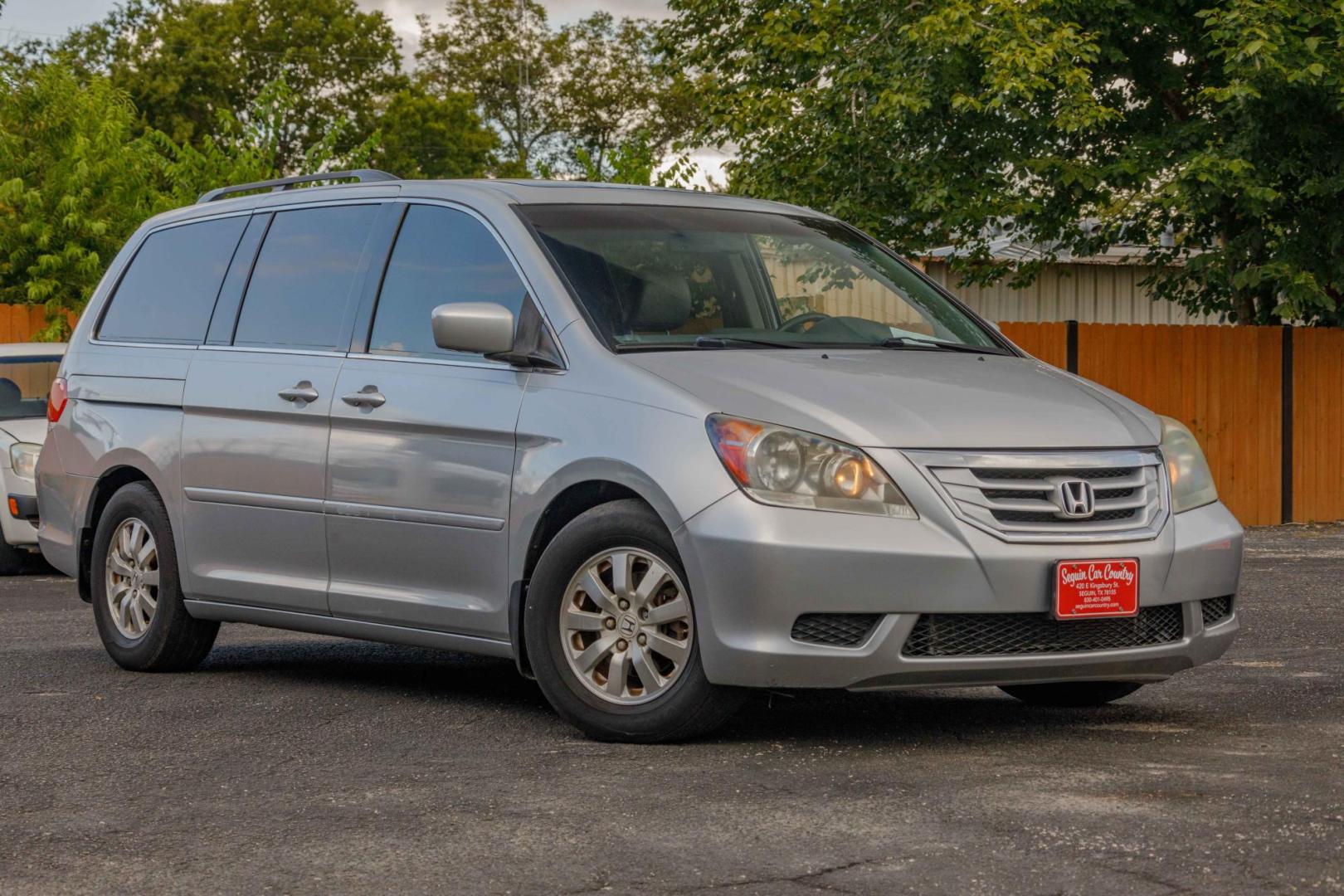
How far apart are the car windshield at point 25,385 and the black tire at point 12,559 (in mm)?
869

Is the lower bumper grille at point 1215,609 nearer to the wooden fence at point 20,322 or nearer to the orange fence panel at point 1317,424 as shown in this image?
the orange fence panel at point 1317,424

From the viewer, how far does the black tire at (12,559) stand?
44.0 ft

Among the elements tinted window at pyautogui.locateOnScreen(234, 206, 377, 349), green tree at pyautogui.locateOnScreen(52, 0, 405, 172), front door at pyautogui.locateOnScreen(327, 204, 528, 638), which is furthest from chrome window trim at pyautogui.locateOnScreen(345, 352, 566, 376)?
green tree at pyautogui.locateOnScreen(52, 0, 405, 172)

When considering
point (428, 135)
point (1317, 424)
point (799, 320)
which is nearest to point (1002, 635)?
point (799, 320)

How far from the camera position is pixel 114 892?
14.1ft

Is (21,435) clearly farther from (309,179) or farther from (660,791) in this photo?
(660,791)

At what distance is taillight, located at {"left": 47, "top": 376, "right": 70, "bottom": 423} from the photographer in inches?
339

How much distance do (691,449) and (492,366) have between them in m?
1.03

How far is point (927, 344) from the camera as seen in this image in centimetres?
690

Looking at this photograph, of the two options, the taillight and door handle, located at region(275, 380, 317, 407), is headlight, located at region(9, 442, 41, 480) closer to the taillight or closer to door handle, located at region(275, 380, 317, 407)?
the taillight

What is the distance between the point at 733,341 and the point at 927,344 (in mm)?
777

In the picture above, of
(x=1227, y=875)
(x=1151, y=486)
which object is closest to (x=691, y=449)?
(x=1151, y=486)

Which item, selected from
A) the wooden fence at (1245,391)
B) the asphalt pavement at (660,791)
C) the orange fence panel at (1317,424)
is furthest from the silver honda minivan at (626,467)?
the orange fence panel at (1317,424)

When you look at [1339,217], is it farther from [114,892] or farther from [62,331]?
[114,892]
